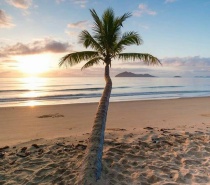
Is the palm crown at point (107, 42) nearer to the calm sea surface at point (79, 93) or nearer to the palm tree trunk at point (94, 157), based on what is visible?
the palm tree trunk at point (94, 157)

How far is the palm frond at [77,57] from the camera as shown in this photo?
368 inches

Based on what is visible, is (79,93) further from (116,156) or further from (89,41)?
(116,156)

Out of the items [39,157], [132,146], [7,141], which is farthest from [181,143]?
[7,141]

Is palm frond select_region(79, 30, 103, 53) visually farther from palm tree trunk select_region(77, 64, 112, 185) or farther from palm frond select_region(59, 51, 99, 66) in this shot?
palm tree trunk select_region(77, 64, 112, 185)

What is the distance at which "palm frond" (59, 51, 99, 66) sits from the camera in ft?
30.7

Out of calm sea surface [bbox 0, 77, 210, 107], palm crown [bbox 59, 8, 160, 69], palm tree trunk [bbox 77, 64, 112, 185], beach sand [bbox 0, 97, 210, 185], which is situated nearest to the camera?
palm tree trunk [bbox 77, 64, 112, 185]

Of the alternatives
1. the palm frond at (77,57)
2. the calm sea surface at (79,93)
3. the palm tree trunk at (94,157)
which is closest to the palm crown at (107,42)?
the palm frond at (77,57)

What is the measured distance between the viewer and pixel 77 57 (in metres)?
9.50

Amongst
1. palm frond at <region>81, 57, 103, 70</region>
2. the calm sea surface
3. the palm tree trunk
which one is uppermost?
palm frond at <region>81, 57, 103, 70</region>

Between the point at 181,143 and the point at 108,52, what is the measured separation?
171 inches

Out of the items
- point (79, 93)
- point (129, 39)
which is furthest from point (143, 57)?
point (79, 93)

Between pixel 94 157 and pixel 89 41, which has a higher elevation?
pixel 89 41

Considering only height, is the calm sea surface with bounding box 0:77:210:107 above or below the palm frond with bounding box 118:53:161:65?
below

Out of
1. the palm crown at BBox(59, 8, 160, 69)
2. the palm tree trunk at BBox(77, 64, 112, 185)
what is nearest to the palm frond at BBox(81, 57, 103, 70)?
the palm crown at BBox(59, 8, 160, 69)
